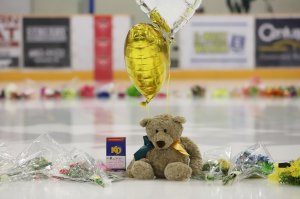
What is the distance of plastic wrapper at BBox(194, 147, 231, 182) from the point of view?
2.86 metres

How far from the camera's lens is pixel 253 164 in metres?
2.94

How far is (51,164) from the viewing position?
9.98 feet

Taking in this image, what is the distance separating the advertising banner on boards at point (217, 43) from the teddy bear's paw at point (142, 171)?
9.71 meters

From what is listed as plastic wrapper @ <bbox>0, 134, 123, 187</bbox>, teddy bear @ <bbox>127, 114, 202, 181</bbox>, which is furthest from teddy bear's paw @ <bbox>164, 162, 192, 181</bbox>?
plastic wrapper @ <bbox>0, 134, 123, 187</bbox>

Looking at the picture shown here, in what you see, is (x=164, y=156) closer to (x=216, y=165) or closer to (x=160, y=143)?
(x=160, y=143)

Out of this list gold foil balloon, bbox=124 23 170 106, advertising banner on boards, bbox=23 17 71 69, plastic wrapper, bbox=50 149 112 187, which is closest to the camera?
plastic wrapper, bbox=50 149 112 187

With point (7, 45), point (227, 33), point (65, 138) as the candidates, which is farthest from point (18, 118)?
point (227, 33)

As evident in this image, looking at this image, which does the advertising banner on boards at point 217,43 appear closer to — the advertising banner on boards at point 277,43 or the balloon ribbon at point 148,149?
the advertising banner on boards at point 277,43

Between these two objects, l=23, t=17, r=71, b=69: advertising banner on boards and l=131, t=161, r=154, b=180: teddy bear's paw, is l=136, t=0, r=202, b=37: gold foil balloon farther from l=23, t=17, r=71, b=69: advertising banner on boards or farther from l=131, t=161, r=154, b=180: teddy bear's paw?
l=23, t=17, r=71, b=69: advertising banner on boards

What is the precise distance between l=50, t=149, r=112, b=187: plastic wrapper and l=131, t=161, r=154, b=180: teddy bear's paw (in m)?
0.13

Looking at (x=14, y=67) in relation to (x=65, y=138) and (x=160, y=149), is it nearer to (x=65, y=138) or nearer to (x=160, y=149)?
(x=65, y=138)

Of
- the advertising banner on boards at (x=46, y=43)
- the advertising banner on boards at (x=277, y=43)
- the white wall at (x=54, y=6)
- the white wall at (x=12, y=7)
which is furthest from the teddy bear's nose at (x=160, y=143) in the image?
the white wall at (x=54, y=6)

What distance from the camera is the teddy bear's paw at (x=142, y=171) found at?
9.50ft

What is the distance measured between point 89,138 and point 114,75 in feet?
26.5
